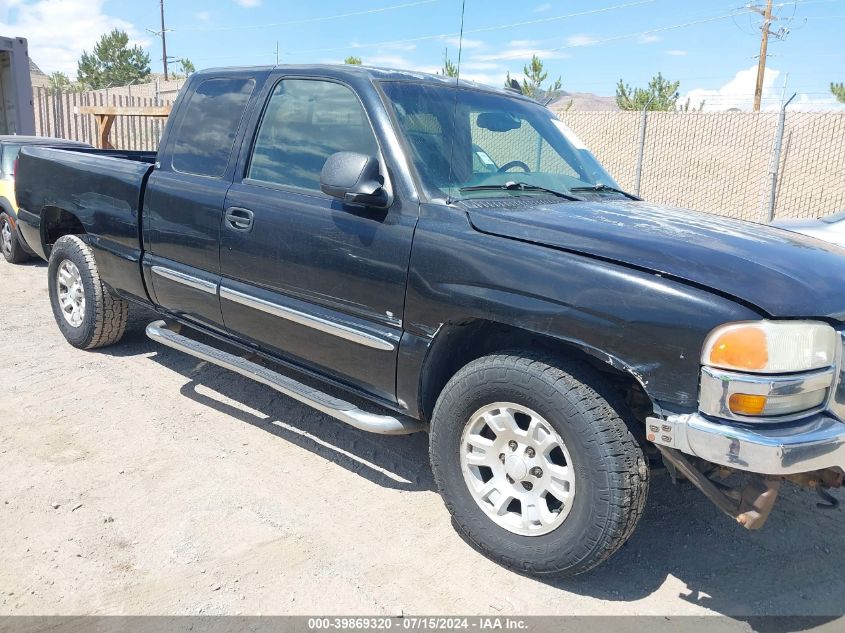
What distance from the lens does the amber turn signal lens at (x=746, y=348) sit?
2311mm

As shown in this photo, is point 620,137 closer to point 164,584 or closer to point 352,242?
point 352,242

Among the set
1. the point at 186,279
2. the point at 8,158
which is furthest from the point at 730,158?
the point at 186,279

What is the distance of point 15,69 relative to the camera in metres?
14.9

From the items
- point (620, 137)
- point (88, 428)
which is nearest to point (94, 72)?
point (620, 137)

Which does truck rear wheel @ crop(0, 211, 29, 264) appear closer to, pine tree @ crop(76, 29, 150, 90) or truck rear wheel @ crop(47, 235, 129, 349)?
truck rear wheel @ crop(47, 235, 129, 349)

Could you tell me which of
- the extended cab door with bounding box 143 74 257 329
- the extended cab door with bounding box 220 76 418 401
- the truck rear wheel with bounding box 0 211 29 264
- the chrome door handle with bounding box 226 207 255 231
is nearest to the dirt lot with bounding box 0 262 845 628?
the extended cab door with bounding box 220 76 418 401

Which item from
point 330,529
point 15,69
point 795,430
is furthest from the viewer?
point 15,69

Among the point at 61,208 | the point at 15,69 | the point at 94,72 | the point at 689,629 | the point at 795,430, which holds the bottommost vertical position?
the point at 689,629

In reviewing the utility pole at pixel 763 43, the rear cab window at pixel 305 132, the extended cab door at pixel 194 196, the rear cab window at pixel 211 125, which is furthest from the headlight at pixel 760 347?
the utility pole at pixel 763 43

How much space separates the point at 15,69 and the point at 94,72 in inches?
1939

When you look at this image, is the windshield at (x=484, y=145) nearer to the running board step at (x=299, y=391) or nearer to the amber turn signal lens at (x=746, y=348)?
the running board step at (x=299, y=391)

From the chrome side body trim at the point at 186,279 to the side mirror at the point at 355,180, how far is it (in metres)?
1.20

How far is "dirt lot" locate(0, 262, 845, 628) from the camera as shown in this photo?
2.76 meters

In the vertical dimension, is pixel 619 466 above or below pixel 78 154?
below
